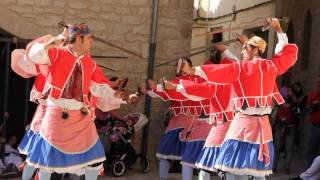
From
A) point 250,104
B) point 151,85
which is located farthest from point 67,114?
point 250,104

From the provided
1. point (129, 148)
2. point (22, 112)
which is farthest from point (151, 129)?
point (22, 112)

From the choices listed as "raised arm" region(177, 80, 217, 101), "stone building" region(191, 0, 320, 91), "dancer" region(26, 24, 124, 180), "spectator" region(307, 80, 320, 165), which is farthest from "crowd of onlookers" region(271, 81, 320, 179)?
"dancer" region(26, 24, 124, 180)

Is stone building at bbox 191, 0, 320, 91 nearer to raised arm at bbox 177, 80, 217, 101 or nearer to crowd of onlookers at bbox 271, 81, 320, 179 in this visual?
crowd of onlookers at bbox 271, 81, 320, 179

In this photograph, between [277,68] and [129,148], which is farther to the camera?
[129,148]

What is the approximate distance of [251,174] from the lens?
5.70m

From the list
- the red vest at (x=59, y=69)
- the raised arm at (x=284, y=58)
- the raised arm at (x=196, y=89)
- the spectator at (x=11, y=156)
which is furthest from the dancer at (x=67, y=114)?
the spectator at (x=11, y=156)

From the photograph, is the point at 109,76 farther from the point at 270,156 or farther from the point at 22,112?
the point at 270,156

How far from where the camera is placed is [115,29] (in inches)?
382

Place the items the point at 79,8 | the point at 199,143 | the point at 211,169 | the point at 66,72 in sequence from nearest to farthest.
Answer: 1. the point at 66,72
2. the point at 211,169
3. the point at 199,143
4. the point at 79,8

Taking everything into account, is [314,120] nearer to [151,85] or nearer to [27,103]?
[151,85]

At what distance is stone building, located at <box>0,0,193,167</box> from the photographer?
9305 mm

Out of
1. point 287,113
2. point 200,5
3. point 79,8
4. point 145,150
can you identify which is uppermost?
point 200,5

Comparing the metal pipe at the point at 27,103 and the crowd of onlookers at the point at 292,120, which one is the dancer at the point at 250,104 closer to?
the crowd of onlookers at the point at 292,120

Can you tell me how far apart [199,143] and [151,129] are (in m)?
2.63
